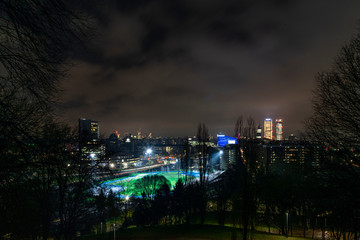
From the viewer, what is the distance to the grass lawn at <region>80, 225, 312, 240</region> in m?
16.7

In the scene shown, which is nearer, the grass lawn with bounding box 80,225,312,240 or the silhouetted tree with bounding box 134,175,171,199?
the grass lawn with bounding box 80,225,312,240

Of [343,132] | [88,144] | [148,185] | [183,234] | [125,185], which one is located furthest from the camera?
[125,185]

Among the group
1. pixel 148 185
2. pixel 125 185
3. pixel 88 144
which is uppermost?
pixel 88 144

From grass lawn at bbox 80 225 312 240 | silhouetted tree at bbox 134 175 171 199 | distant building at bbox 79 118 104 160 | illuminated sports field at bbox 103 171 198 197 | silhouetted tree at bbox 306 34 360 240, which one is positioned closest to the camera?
silhouetted tree at bbox 306 34 360 240

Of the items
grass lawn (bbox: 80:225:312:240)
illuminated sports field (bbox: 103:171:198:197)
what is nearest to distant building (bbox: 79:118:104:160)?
illuminated sports field (bbox: 103:171:198:197)

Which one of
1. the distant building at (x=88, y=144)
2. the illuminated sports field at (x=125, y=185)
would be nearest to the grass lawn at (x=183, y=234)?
the illuminated sports field at (x=125, y=185)

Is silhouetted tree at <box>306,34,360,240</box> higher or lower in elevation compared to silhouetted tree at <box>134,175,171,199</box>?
higher

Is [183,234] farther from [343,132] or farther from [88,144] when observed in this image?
[343,132]

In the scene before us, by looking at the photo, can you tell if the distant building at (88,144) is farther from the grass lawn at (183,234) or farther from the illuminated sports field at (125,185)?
the grass lawn at (183,234)

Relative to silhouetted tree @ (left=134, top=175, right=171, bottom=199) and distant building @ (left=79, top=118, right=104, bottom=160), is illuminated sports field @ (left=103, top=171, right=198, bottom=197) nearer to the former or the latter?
silhouetted tree @ (left=134, top=175, right=171, bottom=199)

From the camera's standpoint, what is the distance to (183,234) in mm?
18000

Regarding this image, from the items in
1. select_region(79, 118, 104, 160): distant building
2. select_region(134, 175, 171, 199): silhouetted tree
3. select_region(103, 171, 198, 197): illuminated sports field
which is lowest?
select_region(103, 171, 198, 197): illuminated sports field

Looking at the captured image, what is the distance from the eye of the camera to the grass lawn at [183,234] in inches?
657

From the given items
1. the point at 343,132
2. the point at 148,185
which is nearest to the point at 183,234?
the point at 148,185
